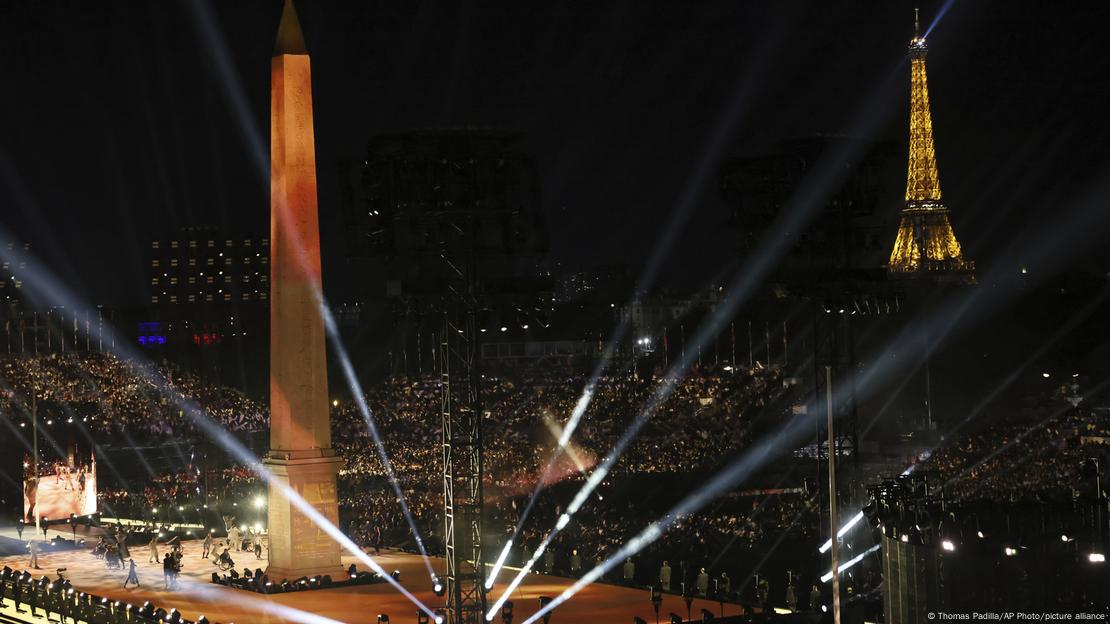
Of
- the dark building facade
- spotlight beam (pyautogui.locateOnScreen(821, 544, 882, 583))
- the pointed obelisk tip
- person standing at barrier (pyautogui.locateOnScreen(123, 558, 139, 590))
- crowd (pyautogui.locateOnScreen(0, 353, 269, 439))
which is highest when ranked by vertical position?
the dark building facade

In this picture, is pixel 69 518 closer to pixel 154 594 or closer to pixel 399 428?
pixel 399 428

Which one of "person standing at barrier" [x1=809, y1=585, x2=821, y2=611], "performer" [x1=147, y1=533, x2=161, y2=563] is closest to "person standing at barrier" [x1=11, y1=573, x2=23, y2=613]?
"performer" [x1=147, y1=533, x2=161, y2=563]

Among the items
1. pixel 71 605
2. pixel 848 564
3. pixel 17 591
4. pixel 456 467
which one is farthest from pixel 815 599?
pixel 17 591

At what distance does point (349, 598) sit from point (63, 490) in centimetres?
1933

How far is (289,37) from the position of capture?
33.9 m

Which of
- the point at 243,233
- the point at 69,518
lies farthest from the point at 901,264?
the point at 243,233

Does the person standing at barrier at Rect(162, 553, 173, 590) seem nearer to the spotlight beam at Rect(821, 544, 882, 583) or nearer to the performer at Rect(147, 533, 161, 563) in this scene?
the performer at Rect(147, 533, 161, 563)

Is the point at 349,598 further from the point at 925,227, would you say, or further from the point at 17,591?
the point at 925,227

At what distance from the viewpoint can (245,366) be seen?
92.8 meters

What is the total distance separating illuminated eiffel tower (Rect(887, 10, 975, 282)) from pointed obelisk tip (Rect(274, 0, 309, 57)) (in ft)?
244

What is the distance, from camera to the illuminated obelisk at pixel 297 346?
34000mm

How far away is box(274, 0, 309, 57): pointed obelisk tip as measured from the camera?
3375cm

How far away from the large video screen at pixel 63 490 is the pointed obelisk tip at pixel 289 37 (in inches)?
768

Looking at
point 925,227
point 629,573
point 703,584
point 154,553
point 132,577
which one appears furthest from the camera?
point 925,227
